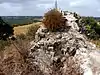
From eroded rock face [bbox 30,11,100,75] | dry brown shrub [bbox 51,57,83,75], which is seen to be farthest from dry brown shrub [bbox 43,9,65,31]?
dry brown shrub [bbox 51,57,83,75]

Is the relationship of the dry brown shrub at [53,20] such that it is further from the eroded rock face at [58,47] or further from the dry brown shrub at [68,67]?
the dry brown shrub at [68,67]

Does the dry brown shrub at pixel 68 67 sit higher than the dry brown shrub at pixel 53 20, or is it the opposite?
the dry brown shrub at pixel 53 20

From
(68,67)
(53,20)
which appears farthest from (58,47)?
(53,20)

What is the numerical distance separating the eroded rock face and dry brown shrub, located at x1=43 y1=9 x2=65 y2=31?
0.28 metres

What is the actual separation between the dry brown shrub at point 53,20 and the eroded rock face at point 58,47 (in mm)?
280

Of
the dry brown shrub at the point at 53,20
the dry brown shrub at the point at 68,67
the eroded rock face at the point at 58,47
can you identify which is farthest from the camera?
the dry brown shrub at the point at 53,20

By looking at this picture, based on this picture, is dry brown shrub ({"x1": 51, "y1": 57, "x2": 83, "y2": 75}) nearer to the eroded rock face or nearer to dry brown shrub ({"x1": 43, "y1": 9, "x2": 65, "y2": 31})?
the eroded rock face

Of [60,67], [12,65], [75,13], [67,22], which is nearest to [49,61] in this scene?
[60,67]

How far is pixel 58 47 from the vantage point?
567 inches

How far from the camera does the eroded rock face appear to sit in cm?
1362

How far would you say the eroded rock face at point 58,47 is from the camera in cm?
1362

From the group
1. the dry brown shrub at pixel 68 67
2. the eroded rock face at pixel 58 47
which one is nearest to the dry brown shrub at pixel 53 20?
the eroded rock face at pixel 58 47

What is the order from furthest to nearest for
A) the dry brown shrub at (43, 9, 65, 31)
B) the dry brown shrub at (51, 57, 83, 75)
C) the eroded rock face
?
the dry brown shrub at (43, 9, 65, 31), the eroded rock face, the dry brown shrub at (51, 57, 83, 75)

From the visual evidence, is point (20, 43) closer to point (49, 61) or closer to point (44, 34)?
point (44, 34)
